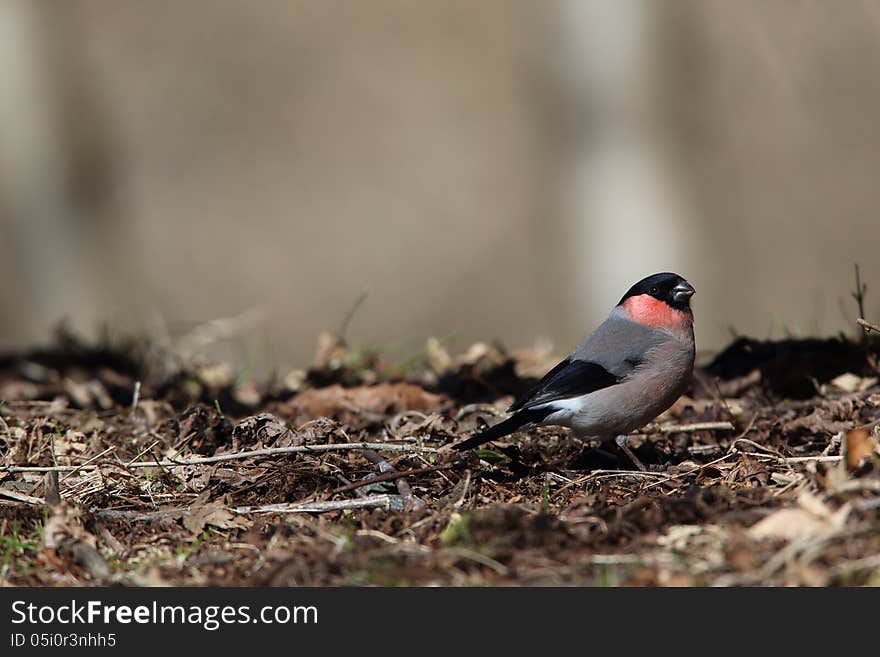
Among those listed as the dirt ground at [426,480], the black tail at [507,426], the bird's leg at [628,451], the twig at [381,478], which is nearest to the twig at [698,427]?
the dirt ground at [426,480]

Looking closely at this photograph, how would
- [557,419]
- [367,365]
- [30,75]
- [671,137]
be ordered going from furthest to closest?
[30,75], [671,137], [367,365], [557,419]

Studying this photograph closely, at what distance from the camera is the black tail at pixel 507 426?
158 inches

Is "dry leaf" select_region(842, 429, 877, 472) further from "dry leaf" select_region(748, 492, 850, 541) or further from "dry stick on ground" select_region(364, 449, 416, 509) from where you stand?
"dry stick on ground" select_region(364, 449, 416, 509)

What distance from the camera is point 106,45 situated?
1543 centimetres

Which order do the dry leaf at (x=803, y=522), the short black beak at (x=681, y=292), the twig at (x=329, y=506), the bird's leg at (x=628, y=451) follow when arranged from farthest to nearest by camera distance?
the short black beak at (x=681, y=292)
the bird's leg at (x=628, y=451)
the twig at (x=329, y=506)
the dry leaf at (x=803, y=522)

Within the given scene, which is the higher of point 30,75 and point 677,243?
point 30,75

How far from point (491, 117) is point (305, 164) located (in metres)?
2.95

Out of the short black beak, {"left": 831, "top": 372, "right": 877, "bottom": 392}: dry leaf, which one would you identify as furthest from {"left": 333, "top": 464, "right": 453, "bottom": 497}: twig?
{"left": 831, "top": 372, "right": 877, "bottom": 392}: dry leaf

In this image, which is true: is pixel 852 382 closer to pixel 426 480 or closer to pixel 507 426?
pixel 507 426

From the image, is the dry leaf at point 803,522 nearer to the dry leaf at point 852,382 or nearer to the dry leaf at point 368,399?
the dry leaf at point 852,382

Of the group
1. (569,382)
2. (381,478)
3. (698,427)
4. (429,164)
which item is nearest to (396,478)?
(381,478)

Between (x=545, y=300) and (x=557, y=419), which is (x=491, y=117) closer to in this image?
(x=545, y=300)
